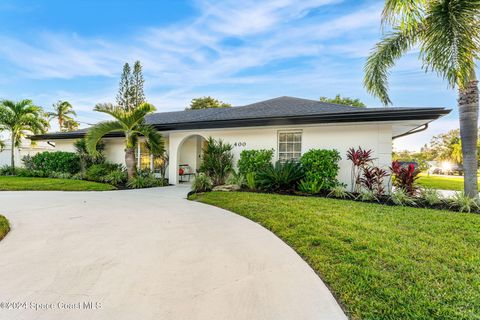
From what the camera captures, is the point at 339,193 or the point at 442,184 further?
the point at 442,184

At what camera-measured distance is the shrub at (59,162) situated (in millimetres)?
12984

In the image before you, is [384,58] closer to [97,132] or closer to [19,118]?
[97,132]

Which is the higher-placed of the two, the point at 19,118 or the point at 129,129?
the point at 19,118

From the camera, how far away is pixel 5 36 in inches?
425

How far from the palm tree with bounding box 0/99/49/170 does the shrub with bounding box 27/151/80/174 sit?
2.61m

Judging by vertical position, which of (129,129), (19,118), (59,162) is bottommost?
(59,162)

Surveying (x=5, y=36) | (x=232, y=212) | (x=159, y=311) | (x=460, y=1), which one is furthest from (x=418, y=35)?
(x=5, y=36)

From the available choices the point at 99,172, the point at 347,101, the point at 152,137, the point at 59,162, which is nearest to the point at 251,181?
the point at 152,137

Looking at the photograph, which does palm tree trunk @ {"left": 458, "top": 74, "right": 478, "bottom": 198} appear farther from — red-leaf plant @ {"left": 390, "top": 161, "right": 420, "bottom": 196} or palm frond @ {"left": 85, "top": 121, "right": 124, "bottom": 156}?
palm frond @ {"left": 85, "top": 121, "right": 124, "bottom": 156}

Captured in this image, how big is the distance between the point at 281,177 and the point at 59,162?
43.2ft

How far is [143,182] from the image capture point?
10406 mm

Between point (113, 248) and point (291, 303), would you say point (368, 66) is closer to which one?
point (291, 303)

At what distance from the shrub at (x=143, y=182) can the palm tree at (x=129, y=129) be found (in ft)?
1.44

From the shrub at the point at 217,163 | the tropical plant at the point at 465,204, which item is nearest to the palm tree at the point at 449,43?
the tropical plant at the point at 465,204
